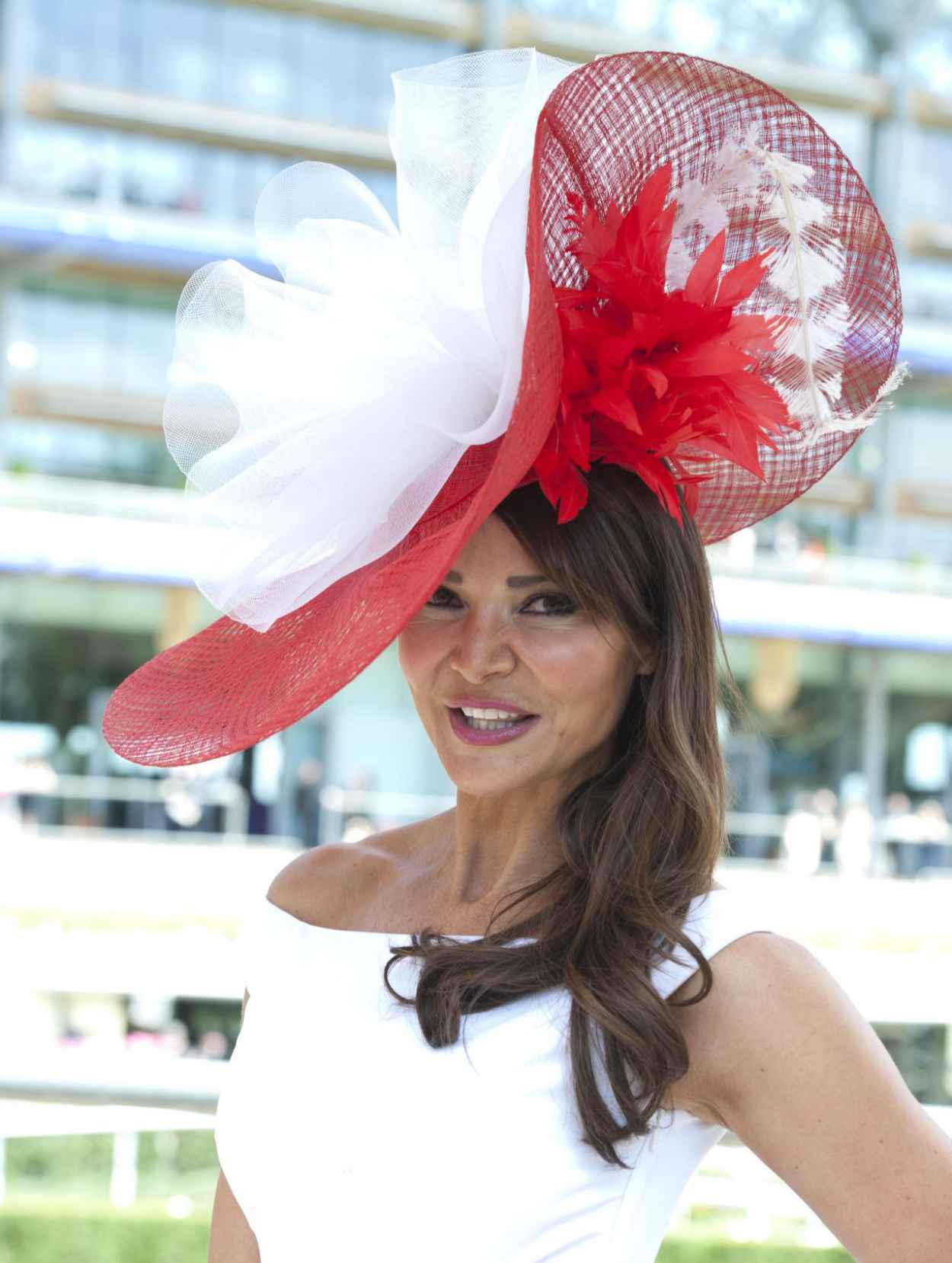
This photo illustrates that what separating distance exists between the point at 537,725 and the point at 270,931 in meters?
0.33

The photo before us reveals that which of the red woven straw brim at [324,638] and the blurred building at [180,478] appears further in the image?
the blurred building at [180,478]

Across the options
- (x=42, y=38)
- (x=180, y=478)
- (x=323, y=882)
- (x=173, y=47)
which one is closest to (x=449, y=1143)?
(x=323, y=882)

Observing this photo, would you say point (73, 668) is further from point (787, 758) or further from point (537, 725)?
A: point (537, 725)

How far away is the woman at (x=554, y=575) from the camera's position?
3.29 feet

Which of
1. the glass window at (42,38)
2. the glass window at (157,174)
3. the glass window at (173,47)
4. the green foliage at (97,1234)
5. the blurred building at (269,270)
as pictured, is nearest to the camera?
the green foliage at (97,1234)

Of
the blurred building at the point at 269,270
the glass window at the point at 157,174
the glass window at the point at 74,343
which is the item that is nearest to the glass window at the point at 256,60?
the blurred building at the point at 269,270

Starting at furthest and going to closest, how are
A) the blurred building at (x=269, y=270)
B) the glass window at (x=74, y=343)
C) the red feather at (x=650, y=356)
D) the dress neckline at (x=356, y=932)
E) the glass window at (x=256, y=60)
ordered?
the glass window at (x=256, y=60) < the glass window at (x=74, y=343) < the blurred building at (x=269, y=270) < the dress neckline at (x=356, y=932) < the red feather at (x=650, y=356)

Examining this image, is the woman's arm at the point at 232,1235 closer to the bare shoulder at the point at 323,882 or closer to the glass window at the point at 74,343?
the bare shoulder at the point at 323,882

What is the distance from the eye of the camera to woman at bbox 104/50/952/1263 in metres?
1.00

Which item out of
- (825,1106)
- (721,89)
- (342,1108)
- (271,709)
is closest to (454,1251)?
(342,1108)

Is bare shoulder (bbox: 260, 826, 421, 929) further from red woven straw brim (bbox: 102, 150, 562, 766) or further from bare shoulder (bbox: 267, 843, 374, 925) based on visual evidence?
red woven straw brim (bbox: 102, 150, 562, 766)

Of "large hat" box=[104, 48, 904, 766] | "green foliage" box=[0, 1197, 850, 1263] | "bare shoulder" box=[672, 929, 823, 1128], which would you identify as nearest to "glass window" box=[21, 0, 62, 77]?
"green foliage" box=[0, 1197, 850, 1263]

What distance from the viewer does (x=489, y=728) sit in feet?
3.64

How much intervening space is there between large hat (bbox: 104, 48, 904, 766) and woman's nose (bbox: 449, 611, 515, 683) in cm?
7
